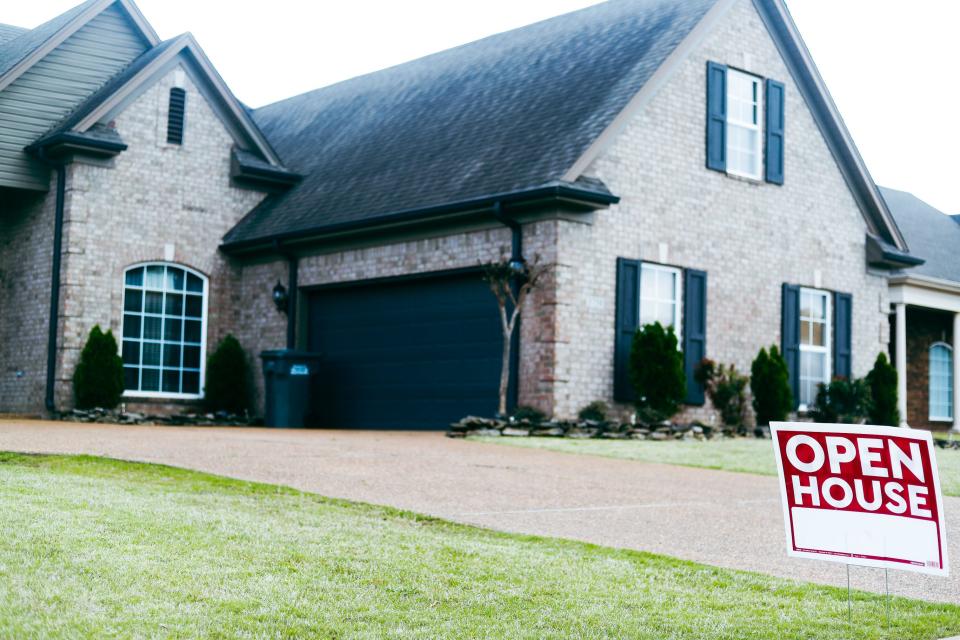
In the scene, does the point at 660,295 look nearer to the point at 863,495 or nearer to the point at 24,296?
the point at 24,296

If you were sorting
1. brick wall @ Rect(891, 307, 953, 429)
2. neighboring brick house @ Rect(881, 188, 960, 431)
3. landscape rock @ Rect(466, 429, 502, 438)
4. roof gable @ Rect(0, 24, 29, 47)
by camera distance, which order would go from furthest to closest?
brick wall @ Rect(891, 307, 953, 429)
neighboring brick house @ Rect(881, 188, 960, 431)
roof gable @ Rect(0, 24, 29, 47)
landscape rock @ Rect(466, 429, 502, 438)

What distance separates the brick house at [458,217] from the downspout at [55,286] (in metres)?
0.04

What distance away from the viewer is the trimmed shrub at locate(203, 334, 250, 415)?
66.1ft

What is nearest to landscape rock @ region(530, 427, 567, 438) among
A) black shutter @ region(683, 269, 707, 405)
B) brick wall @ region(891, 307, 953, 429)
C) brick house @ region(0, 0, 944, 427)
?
brick house @ region(0, 0, 944, 427)

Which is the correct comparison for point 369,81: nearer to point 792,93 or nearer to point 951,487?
point 792,93

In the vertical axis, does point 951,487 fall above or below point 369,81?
below

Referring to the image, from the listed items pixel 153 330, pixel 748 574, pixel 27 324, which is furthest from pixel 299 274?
pixel 748 574

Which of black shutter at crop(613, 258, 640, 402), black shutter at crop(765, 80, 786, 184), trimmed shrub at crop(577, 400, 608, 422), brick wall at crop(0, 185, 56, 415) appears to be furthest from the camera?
brick wall at crop(0, 185, 56, 415)

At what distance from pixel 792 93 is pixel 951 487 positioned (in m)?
10.3

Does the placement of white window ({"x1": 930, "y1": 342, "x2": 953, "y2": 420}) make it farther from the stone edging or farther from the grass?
the grass

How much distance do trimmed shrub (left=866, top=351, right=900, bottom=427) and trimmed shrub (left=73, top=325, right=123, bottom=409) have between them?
12020 millimetres

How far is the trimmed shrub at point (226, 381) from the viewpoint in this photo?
20.1 meters

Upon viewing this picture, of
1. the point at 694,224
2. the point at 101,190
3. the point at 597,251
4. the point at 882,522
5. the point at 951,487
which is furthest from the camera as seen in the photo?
the point at 101,190

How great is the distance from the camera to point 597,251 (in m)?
16.5
